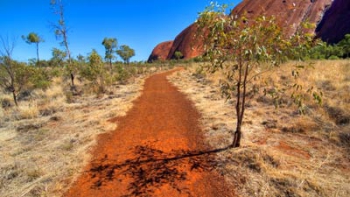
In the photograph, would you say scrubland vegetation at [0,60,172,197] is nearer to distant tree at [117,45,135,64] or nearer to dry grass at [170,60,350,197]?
dry grass at [170,60,350,197]

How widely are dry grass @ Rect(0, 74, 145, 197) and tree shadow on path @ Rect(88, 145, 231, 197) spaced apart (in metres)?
0.54

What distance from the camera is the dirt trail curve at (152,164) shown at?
338 centimetres

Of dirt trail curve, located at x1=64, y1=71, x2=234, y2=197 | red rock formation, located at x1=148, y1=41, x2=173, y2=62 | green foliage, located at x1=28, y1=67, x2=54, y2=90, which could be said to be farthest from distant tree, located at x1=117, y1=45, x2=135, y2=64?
red rock formation, located at x1=148, y1=41, x2=173, y2=62

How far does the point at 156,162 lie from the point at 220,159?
1.34 meters

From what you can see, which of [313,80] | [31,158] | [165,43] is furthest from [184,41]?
[31,158]

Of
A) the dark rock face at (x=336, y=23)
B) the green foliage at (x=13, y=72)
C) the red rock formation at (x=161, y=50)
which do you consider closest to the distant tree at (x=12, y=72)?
the green foliage at (x=13, y=72)

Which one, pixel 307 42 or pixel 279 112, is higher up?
pixel 307 42

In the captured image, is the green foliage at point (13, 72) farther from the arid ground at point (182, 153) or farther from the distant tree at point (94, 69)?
the arid ground at point (182, 153)

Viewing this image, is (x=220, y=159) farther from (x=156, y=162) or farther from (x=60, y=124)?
(x=60, y=124)

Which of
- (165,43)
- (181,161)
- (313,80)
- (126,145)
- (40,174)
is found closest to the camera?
(40,174)

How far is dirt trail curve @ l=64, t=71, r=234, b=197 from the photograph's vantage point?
11.1ft

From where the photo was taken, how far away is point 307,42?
10.7ft

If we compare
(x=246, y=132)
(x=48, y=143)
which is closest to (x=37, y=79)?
(x=48, y=143)

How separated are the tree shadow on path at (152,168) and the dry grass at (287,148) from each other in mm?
453
